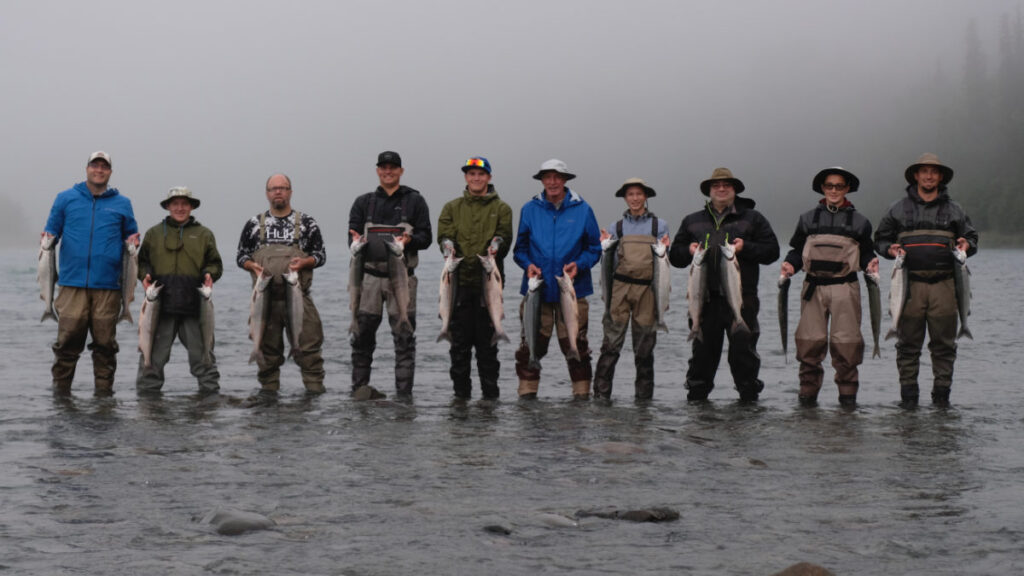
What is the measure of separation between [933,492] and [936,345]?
170 inches

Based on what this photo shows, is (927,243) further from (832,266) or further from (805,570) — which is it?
(805,570)

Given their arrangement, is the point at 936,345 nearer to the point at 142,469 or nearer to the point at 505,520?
the point at 505,520

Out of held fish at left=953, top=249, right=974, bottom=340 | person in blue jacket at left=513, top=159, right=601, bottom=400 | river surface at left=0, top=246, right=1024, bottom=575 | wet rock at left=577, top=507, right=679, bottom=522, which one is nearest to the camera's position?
river surface at left=0, top=246, right=1024, bottom=575

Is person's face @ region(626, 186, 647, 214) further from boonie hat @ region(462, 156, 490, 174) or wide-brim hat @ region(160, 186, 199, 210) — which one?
wide-brim hat @ region(160, 186, 199, 210)

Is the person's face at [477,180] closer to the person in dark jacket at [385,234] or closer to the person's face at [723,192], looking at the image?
the person in dark jacket at [385,234]

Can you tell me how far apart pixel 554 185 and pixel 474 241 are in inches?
39.5

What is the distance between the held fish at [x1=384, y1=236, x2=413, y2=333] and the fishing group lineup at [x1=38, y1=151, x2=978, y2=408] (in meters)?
0.02

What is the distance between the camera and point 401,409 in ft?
36.5

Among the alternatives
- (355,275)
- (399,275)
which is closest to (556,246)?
(399,275)

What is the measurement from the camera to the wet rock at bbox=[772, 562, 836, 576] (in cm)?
521

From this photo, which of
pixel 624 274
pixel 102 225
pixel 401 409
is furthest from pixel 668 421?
pixel 102 225

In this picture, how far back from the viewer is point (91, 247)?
11.6 m

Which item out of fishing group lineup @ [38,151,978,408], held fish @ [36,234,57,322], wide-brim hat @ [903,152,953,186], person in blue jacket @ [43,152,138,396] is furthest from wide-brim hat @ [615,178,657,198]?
held fish @ [36,234,57,322]

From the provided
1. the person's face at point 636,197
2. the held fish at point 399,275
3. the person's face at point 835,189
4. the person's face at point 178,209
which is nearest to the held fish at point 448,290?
the held fish at point 399,275
